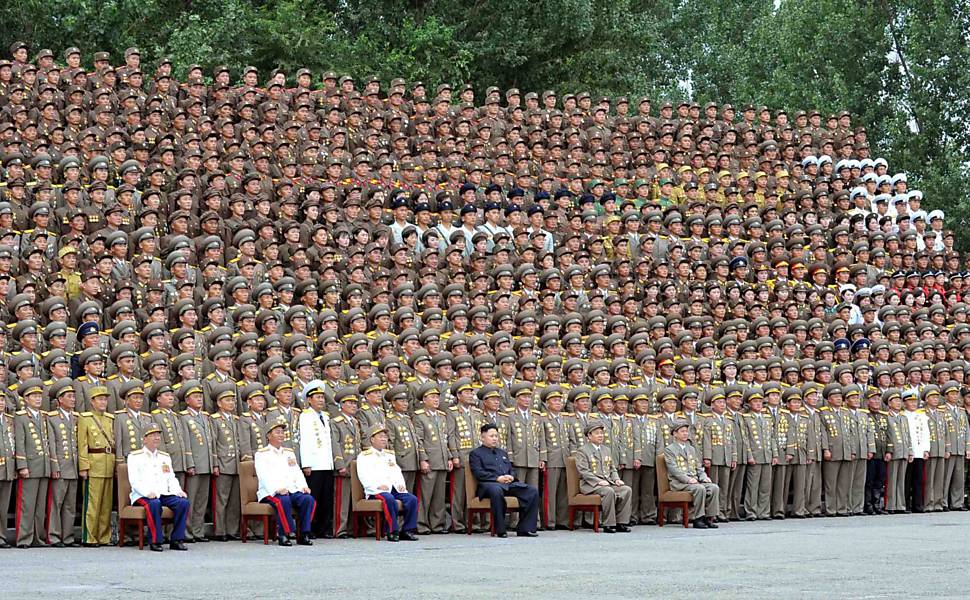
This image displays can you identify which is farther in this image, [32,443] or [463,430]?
[463,430]

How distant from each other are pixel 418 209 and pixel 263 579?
A: 32.2 feet

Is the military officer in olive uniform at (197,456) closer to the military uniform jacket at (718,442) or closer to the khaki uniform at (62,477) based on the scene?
the khaki uniform at (62,477)

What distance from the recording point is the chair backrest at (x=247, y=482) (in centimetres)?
1592

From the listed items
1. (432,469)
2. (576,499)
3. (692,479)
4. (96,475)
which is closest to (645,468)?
(692,479)

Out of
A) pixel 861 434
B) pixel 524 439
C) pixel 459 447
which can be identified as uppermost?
pixel 861 434

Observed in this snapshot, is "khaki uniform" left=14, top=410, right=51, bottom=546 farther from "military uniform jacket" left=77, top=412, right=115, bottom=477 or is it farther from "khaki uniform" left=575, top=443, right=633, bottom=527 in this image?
"khaki uniform" left=575, top=443, right=633, bottom=527

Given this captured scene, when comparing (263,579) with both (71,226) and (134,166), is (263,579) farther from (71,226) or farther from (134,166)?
(134,166)

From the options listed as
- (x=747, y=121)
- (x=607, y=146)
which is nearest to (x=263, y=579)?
(x=607, y=146)

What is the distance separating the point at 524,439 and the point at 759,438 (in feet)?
11.1

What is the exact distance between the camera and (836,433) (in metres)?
20.5

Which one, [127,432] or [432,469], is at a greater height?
[127,432]

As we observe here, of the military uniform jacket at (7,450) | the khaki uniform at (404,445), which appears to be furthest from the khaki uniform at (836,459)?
the military uniform jacket at (7,450)

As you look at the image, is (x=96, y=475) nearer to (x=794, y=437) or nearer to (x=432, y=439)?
(x=432, y=439)

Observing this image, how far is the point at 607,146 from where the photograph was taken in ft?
83.8
